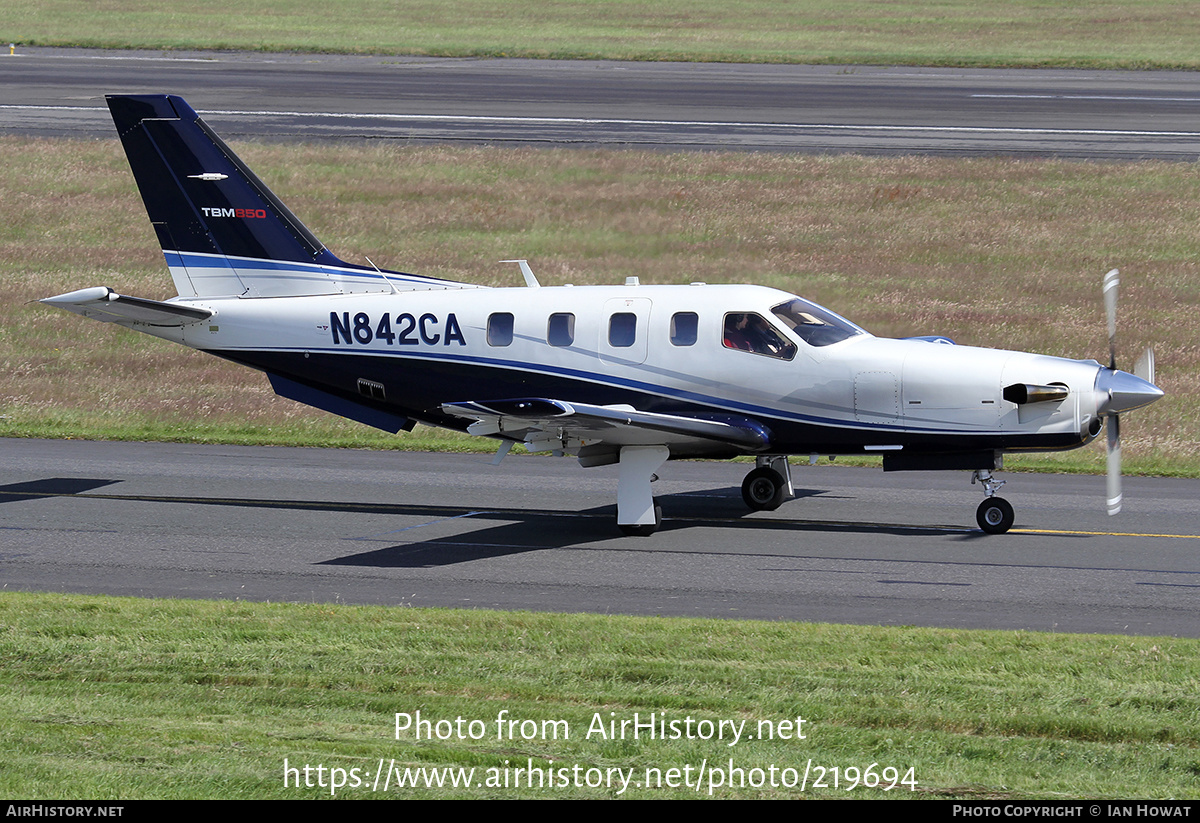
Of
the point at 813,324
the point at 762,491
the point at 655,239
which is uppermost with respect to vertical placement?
the point at 655,239

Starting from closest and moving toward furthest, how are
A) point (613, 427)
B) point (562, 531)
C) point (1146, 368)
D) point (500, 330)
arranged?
point (1146, 368), point (613, 427), point (562, 531), point (500, 330)

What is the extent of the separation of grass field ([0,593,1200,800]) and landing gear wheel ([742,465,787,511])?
508 centimetres

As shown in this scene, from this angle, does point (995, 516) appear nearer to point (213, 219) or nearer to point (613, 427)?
point (613, 427)

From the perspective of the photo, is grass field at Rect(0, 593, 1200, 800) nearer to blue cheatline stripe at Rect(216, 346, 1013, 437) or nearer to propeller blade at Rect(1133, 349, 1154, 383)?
blue cheatline stripe at Rect(216, 346, 1013, 437)

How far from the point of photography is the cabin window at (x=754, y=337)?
15805 mm

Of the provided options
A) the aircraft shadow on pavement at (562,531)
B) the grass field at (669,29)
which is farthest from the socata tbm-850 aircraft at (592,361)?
the grass field at (669,29)

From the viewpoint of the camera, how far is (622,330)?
1620cm

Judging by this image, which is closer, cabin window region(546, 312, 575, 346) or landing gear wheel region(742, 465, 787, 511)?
cabin window region(546, 312, 575, 346)

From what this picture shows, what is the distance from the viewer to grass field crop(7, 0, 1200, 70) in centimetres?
5603

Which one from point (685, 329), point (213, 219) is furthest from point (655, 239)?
point (685, 329)

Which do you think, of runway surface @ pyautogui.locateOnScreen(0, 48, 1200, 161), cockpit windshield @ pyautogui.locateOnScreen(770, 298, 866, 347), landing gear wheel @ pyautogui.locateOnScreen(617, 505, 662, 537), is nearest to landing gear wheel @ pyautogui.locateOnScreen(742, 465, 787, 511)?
landing gear wheel @ pyautogui.locateOnScreen(617, 505, 662, 537)

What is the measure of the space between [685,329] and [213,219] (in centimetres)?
680

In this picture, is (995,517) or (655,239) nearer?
(995,517)

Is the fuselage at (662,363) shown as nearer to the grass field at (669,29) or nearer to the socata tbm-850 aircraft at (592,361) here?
the socata tbm-850 aircraft at (592,361)
